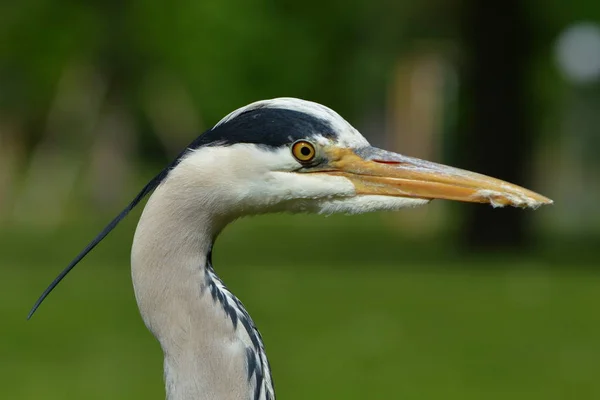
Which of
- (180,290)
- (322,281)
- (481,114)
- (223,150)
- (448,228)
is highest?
(223,150)

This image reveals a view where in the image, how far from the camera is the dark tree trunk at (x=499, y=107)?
17.6m

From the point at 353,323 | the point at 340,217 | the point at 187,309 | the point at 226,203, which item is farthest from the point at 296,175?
the point at 340,217

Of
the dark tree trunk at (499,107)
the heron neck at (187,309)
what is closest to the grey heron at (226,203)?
the heron neck at (187,309)

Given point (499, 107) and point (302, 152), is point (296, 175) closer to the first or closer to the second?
point (302, 152)

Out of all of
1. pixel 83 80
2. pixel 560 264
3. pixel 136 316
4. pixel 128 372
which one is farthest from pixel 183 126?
pixel 128 372

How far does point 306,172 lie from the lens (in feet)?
12.2

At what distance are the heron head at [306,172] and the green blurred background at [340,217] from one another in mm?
5491

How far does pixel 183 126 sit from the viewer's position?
2658 centimetres

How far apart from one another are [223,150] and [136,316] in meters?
9.69

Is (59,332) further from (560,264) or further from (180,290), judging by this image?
(180,290)

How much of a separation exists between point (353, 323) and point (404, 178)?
28.6ft

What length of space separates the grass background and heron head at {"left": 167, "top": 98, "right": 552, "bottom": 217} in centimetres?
549

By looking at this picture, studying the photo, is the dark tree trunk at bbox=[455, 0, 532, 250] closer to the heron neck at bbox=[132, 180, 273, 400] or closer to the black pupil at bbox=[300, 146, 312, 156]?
the black pupil at bbox=[300, 146, 312, 156]

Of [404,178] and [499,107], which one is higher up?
[404,178]
